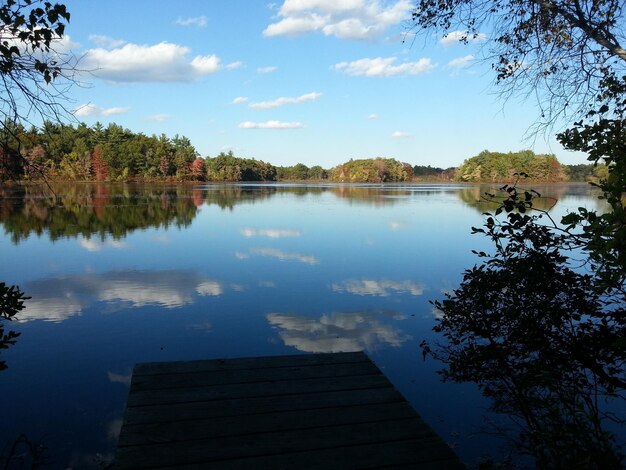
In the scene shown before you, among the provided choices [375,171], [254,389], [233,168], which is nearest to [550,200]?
[254,389]

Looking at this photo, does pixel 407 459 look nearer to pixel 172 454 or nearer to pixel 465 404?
pixel 172 454

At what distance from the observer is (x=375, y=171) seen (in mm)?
127000

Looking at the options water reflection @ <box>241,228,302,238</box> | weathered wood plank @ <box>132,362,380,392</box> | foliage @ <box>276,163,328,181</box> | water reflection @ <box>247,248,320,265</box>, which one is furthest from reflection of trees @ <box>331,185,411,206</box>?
foliage @ <box>276,163,328,181</box>

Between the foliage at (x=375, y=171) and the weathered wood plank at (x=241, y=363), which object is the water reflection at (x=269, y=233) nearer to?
the weathered wood plank at (x=241, y=363)

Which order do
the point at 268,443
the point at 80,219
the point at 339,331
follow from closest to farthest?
the point at 268,443, the point at 339,331, the point at 80,219

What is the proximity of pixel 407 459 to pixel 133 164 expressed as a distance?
8829cm

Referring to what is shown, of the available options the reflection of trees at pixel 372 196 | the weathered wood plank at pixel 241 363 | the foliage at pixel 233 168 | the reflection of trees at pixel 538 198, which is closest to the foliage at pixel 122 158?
the foliage at pixel 233 168

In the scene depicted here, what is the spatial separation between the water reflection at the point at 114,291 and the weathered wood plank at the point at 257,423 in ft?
17.7

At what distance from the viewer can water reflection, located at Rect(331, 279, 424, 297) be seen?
30.8 feet

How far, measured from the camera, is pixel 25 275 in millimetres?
10562

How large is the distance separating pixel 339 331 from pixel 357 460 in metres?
4.33

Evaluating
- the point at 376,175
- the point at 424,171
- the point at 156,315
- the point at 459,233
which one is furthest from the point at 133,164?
the point at 424,171

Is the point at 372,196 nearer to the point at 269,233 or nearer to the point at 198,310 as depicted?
the point at 269,233

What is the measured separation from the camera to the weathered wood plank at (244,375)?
3799 mm
